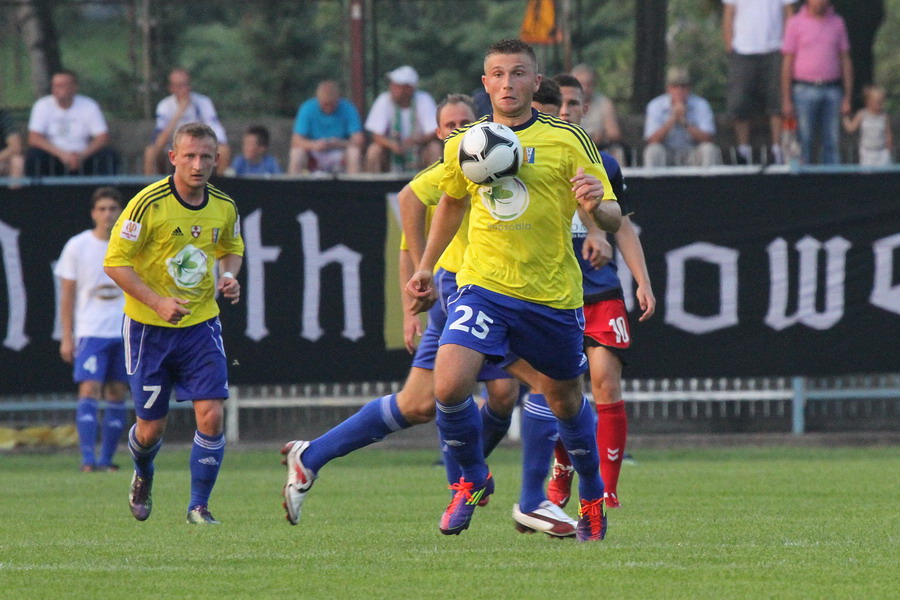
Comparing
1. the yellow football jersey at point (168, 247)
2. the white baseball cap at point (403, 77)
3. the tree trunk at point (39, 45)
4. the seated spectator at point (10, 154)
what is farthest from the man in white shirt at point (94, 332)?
the tree trunk at point (39, 45)

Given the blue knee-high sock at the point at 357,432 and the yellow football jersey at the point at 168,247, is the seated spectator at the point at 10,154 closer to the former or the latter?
the yellow football jersey at the point at 168,247

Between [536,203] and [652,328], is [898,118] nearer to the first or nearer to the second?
[652,328]

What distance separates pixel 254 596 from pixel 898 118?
14.3 metres

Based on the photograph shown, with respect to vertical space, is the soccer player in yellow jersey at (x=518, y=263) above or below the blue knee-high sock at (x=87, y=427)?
above

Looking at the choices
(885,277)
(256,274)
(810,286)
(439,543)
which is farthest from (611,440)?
(885,277)

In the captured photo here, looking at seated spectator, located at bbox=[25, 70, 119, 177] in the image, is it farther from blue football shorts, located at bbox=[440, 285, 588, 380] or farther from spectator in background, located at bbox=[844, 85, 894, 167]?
blue football shorts, located at bbox=[440, 285, 588, 380]

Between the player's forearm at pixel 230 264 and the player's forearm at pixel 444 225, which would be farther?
the player's forearm at pixel 230 264

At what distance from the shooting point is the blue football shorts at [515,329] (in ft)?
21.0

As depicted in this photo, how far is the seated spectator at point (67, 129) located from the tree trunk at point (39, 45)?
7581mm

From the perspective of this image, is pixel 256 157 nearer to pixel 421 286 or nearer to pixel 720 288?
pixel 720 288

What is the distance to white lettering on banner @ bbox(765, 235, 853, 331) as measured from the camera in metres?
14.2

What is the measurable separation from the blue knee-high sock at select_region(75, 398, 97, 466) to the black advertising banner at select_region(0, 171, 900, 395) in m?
1.30

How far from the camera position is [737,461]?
12891 mm

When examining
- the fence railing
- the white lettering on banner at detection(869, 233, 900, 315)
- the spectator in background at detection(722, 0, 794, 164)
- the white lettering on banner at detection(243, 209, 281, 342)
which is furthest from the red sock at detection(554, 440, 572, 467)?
the spectator in background at detection(722, 0, 794, 164)
